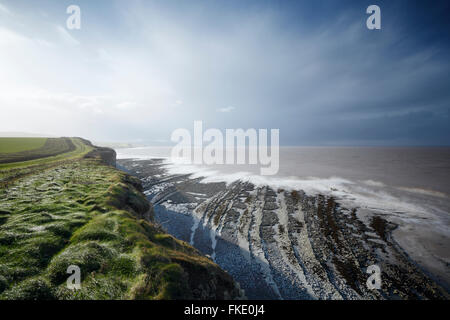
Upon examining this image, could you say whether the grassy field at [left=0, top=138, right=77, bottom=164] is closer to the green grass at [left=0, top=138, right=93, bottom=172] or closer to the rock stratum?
the green grass at [left=0, top=138, right=93, bottom=172]

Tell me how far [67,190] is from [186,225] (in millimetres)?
12674

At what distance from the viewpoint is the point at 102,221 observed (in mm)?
9984

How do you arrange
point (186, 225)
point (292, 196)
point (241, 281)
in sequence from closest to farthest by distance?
point (241, 281) < point (186, 225) < point (292, 196)

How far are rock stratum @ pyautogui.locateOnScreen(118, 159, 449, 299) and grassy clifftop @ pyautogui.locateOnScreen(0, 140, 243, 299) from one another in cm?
533

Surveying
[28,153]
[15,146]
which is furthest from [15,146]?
[28,153]

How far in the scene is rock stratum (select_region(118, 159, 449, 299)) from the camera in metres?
11.5

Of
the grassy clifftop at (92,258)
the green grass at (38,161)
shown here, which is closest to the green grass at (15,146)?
the green grass at (38,161)

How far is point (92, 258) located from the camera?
24.3 ft

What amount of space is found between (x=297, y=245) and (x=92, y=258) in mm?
16456

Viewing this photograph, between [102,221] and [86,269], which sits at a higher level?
[102,221]

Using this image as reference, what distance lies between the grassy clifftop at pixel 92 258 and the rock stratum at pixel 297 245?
533 centimetres
